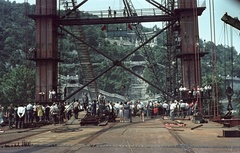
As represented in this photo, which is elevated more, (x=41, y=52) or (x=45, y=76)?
(x=41, y=52)

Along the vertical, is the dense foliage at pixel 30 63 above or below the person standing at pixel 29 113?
above

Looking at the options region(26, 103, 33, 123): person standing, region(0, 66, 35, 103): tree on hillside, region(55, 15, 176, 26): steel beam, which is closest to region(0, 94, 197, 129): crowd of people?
region(26, 103, 33, 123): person standing

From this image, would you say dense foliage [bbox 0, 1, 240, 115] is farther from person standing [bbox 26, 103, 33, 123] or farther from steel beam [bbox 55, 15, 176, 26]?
person standing [bbox 26, 103, 33, 123]

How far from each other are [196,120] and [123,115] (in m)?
6.40

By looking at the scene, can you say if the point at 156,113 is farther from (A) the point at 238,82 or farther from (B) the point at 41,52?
(A) the point at 238,82

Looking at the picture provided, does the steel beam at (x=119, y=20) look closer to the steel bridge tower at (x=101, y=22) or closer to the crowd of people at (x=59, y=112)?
the steel bridge tower at (x=101, y=22)

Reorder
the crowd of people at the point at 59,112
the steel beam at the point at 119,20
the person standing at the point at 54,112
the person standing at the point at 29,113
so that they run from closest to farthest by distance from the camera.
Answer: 1. the crowd of people at the point at 59,112
2. the person standing at the point at 29,113
3. the person standing at the point at 54,112
4. the steel beam at the point at 119,20

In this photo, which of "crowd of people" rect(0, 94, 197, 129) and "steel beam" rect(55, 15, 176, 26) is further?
"steel beam" rect(55, 15, 176, 26)

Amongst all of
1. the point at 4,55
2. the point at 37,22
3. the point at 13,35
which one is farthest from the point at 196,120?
the point at 13,35

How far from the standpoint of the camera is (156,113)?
119 feet

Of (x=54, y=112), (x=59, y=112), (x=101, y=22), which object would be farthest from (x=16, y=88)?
(x=54, y=112)

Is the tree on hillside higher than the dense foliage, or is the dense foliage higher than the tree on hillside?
the dense foliage

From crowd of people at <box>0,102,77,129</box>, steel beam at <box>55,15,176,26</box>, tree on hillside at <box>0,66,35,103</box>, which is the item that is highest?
steel beam at <box>55,15,176,26</box>

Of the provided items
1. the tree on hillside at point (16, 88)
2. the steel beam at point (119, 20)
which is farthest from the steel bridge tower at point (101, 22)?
the tree on hillside at point (16, 88)
